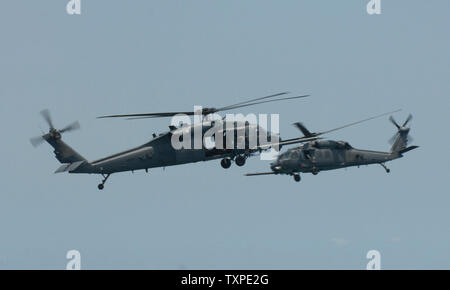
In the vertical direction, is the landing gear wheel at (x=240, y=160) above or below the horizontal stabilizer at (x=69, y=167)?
above

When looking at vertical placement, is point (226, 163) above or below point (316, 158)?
below

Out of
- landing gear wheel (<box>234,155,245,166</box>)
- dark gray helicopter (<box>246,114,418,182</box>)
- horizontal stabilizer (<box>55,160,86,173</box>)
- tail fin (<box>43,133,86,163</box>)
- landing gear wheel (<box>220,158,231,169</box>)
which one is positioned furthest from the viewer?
dark gray helicopter (<box>246,114,418,182</box>)

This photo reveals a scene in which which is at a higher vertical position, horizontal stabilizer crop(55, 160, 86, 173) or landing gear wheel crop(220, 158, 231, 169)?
landing gear wheel crop(220, 158, 231, 169)

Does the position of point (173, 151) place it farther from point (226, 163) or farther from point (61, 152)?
point (61, 152)

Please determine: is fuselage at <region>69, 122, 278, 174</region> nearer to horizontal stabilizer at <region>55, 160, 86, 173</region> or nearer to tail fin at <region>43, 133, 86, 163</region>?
horizontal stabilizer at <region>55, 160, 86, 173</region>

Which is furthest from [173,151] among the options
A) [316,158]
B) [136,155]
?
[316,158]

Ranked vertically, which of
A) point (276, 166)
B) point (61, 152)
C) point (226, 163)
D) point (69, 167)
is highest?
point (276, 166)

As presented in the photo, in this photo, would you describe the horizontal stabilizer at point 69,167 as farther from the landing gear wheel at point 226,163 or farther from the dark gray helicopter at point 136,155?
the landing gear wheel at point 226,163

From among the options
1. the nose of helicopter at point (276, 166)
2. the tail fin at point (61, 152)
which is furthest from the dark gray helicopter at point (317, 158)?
the tail fin at point (61, 152)

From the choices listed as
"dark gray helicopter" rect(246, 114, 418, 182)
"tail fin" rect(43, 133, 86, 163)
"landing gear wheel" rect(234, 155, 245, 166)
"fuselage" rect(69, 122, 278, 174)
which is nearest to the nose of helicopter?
"dark gray helicopter" rect(246, 114, 418, 182)

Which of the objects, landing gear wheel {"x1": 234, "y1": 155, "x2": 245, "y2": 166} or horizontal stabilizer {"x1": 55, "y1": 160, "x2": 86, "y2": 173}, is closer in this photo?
horizontal stabilizer {"x1": 55, "y1": 160, "x2": 86, "y2": 173}

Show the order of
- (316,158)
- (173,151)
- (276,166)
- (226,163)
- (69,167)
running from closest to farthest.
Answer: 1. (69,167)
2. (173,151)
3. (226,163)
4. (316,158)
5. (276,166)
